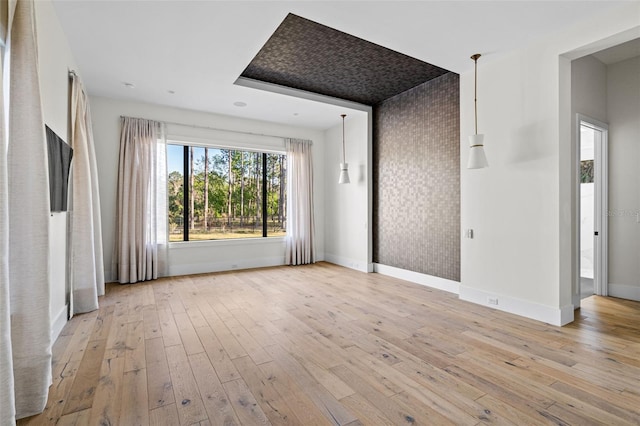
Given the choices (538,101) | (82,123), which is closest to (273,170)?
(82,123)

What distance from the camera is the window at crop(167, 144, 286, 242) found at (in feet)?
18.1

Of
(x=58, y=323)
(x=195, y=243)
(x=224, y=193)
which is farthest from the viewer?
(x=224, y=193)

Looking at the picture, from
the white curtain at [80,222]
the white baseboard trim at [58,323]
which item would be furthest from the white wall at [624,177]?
the white curtain at [80,222]

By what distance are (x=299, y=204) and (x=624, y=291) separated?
4972 mm

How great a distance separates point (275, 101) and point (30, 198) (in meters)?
3.67

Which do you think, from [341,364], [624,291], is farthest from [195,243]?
[624,291]

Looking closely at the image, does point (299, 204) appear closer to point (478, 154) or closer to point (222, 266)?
point (222, 266)

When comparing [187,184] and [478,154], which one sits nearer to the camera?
[478,154]

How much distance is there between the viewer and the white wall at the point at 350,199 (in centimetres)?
566

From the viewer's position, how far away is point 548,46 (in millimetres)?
3113

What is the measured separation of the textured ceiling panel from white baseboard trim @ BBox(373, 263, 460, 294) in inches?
111

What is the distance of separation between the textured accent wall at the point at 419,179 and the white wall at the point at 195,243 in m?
1.53

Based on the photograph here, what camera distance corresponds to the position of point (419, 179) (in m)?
4.73

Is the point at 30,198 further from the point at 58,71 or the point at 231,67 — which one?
the point at 231,67
